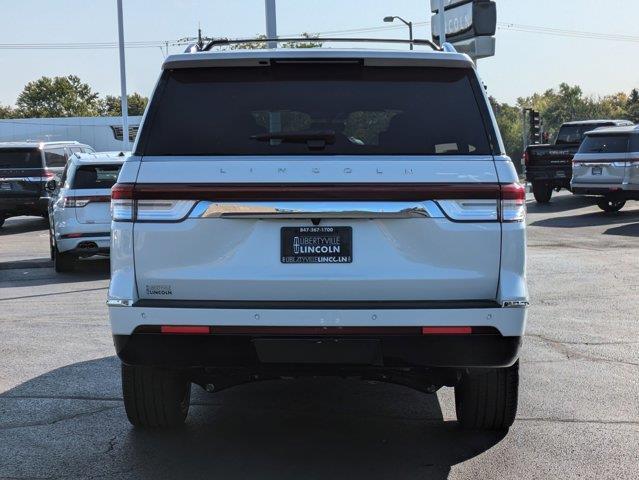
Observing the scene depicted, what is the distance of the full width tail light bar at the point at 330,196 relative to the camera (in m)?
4.24

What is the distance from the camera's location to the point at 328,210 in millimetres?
4242

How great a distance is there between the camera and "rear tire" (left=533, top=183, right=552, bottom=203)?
25.2 meters

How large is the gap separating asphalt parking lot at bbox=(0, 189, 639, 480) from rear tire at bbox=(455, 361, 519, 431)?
0.09m

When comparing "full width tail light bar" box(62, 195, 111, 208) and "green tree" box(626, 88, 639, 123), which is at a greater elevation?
"green tree" box(626, 88, 639, 123)

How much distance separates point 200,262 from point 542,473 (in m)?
1.98

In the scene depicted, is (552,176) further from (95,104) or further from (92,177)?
(95,104)

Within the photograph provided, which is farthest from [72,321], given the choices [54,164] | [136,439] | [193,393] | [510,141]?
[510,141]

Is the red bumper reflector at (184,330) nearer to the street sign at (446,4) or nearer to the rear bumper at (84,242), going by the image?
the rear bumper at (84,242)

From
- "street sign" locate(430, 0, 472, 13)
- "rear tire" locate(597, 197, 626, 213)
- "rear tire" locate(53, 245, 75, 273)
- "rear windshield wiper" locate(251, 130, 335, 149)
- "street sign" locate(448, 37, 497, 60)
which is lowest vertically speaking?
"rear tire" locate(597, 197, 626, 213)

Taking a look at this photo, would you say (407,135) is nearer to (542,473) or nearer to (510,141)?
(542,473)

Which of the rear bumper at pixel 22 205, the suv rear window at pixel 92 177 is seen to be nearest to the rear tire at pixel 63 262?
the suv rear window at pixel 92 177

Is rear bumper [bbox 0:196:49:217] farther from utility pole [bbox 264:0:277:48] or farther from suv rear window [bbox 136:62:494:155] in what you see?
suv rear window [bbox 136:62:494:155]

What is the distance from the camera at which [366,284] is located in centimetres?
425

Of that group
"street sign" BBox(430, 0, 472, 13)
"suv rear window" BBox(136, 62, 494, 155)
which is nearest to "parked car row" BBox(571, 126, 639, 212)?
"street sign" BBox(430, 0, 472, 13)
